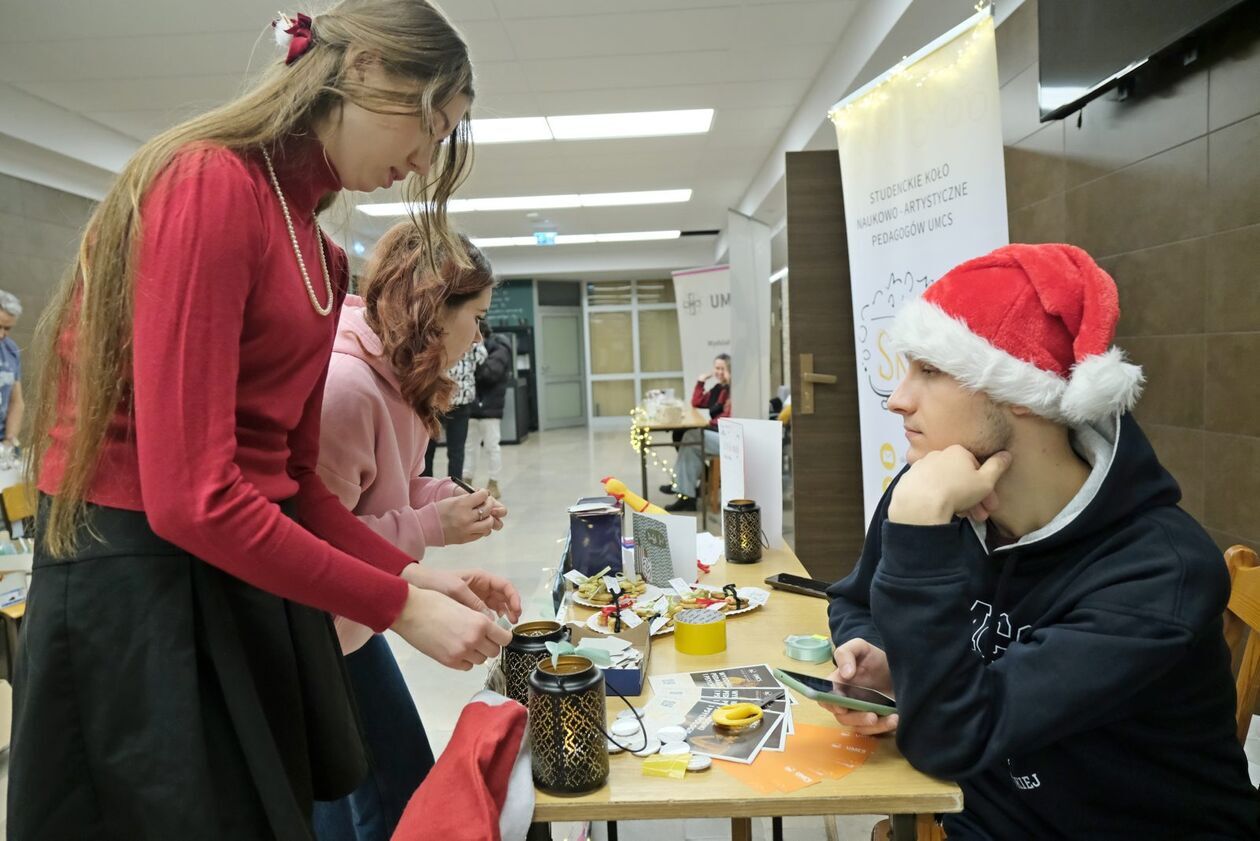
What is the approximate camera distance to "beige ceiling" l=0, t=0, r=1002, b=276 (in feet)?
13.8

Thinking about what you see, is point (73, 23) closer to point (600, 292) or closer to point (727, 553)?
point (727, 553)

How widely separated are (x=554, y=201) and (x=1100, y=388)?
8.62m

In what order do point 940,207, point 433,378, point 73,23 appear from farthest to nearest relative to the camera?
1. point 73,23
2. point 940,207
3. point 433,378

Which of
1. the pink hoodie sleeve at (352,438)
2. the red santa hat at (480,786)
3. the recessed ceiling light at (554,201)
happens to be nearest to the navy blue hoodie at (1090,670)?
the red santa hat at (480,786)

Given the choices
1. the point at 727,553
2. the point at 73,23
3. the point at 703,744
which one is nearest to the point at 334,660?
the point at 703,744

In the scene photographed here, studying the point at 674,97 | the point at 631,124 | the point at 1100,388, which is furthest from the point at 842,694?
the point at 631,124

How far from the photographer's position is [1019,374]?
1.02 m

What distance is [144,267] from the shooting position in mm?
797

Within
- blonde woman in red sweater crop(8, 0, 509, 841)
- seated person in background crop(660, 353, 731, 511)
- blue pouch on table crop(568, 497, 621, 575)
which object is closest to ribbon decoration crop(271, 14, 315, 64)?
blonde woman in red sweater crop(8, 0, 509, 841)

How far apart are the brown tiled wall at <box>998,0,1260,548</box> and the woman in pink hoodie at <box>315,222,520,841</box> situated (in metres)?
2.02

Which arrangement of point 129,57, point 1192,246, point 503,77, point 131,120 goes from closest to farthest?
point 1192,246
point 129,57
point 503,77
point 131,120

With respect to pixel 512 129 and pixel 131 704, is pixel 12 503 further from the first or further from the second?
pixel 512 129

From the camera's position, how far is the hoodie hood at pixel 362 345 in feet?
4.87

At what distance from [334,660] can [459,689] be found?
96.9 inches
